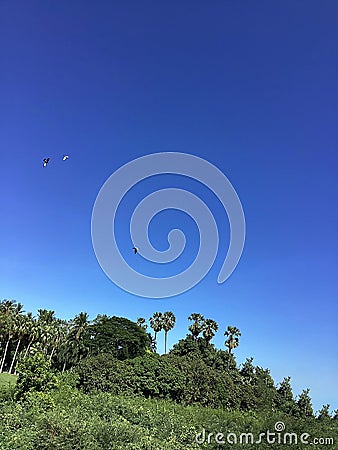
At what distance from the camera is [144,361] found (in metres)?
27.3

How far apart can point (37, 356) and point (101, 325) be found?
1229 centimetres

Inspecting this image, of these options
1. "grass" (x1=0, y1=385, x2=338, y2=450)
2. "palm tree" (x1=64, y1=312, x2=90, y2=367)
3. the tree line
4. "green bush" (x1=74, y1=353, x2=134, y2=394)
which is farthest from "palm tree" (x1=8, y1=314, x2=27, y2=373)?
"grass" (x1=0, y1=385, x2=338, y2=450)

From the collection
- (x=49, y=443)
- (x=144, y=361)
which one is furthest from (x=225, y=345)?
(x=49, y=443)

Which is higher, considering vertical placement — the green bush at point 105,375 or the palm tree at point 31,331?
the palm tree at point 31,331

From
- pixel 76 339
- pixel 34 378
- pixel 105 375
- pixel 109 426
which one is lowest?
pixel 109 426

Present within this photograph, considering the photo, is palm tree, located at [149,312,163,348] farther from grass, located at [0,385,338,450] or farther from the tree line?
grass, located at [0,385,338,450]

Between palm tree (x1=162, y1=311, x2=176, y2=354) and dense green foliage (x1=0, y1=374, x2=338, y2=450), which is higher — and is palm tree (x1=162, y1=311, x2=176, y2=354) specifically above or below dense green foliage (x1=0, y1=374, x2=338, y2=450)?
above

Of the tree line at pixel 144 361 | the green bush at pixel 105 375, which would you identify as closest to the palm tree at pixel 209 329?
the tree line at pixel 144 361

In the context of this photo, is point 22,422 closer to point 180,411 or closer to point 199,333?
point 180,411

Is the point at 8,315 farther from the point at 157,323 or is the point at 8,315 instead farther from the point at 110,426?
the point at 110,426

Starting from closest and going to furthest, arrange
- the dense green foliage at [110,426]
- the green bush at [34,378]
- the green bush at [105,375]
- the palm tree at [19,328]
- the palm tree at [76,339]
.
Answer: the dense green foliage at [110,426] → the green bush at [34,378] → the green bush at [105,375] → the palm tree at [76,339] → the palm tree at [19,328]

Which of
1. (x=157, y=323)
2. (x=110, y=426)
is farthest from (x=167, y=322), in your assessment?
(x=110, y=426)

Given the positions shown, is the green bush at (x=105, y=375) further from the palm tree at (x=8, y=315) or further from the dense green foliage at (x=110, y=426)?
the palm tree at (x=8, y=315)

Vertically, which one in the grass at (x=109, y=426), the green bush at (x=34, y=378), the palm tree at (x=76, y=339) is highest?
the palm tree at (x=76, y=339)
